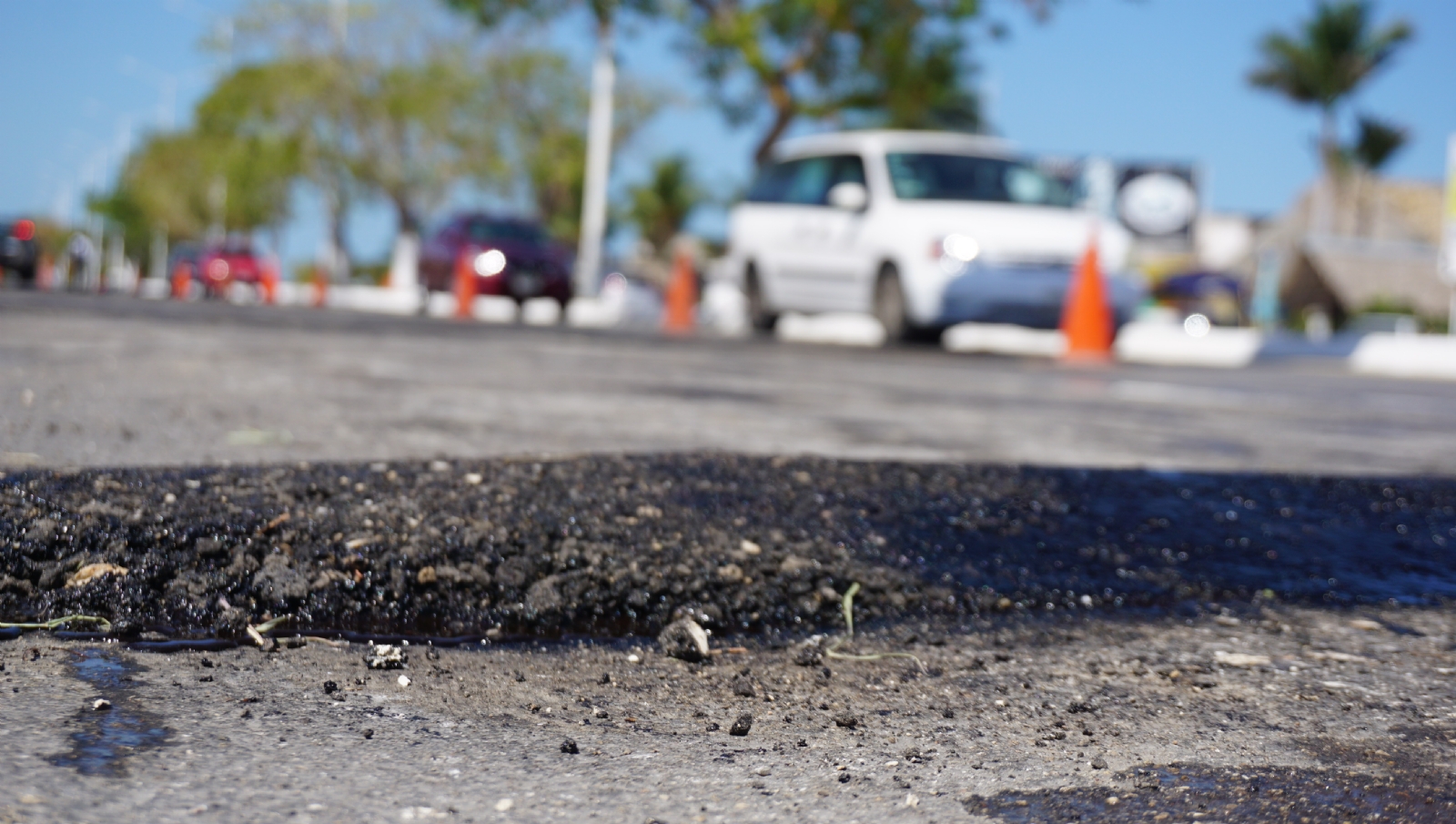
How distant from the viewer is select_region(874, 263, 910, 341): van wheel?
40.5 ft

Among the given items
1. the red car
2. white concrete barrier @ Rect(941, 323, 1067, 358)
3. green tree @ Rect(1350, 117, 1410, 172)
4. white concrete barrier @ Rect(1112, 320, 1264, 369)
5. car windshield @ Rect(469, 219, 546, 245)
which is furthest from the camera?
green tree @ Rect(1350, 117, 1410, 172)

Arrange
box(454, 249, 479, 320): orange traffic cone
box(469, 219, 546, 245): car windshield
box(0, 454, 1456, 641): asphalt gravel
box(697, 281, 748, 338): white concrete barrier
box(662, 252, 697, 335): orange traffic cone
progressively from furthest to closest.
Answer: box(469, 219, 546, 245): car windshield
box(454, 249, 479, 320): orange traffic cone
box(662, 252, 697, 335): orange traffic cone
box(697, 281, 748, 338): white concrete barrier
box(0, 454, 1456, 641): asphalt gravel

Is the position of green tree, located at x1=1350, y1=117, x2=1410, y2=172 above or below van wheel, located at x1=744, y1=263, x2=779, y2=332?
above

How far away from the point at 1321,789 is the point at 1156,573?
4.02ft

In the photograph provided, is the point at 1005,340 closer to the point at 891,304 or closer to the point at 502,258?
the point at 891,304

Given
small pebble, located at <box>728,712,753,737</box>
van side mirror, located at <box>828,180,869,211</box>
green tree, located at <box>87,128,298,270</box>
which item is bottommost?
small pebble, located at <box>728,712,753,737</box>

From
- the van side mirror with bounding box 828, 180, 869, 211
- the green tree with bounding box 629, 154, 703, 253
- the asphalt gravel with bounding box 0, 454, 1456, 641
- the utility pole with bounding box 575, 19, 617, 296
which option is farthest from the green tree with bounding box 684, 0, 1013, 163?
the green tree with bounding box 629, 154, 703, 253

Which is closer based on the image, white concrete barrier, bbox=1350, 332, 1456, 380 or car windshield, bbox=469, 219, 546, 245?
white concrete barrier, bbox=1350, 332, 1456, 380

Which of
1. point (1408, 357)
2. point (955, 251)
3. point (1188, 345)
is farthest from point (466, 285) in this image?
point (1408, 357)

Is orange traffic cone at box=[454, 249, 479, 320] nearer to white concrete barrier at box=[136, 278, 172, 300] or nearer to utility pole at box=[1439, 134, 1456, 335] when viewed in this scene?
white concrete barrier at box=[136, 278, 172, 300]

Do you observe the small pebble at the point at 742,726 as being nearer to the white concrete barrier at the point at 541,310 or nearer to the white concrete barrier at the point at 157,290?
the white concrete barrier at the point at 157,290

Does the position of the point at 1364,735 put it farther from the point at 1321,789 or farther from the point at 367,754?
the point at 367,754

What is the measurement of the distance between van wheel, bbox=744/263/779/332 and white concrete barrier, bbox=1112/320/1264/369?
11.0 feet

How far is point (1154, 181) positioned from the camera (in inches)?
1670
